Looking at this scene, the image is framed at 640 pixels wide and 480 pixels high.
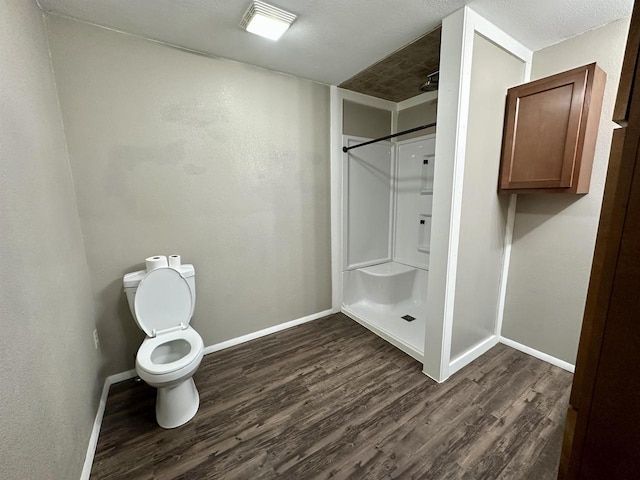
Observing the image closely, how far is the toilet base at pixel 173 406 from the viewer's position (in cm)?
156

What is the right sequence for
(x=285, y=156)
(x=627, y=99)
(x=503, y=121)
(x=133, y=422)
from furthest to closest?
(x=285, y=156) < (x=503, y=121) < (x=133, y=422) < (x=627, y=99)

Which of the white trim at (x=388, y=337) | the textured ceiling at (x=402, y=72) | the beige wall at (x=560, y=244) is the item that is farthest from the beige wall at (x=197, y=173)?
the beige wall at (x=560, y=244)

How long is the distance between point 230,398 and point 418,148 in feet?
10.3

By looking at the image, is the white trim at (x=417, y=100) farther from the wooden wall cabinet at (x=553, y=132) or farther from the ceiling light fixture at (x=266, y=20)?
the ceiling light fixture at (x=266, y=20)

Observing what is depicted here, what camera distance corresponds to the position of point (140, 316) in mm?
1766

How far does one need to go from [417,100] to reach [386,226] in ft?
4.98

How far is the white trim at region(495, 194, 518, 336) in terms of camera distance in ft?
7.19

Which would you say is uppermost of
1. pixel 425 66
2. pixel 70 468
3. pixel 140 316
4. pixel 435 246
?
pixel 425 66

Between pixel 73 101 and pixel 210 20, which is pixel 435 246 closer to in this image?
pixel 210 20

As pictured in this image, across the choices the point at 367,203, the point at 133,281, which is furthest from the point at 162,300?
the point at 367,203

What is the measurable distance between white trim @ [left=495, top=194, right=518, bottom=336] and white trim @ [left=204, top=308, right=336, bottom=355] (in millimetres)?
1612

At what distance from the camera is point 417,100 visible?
2.97m

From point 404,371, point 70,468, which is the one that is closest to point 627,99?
point 404,371

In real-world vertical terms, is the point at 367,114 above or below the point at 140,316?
above
